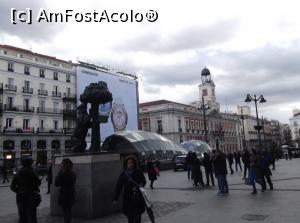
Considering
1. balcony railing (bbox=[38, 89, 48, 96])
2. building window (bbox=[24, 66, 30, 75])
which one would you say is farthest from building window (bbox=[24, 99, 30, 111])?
building window (bbox=[24, 66, 30, 75])

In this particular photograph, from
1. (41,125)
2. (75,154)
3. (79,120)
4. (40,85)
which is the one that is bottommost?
(75,154)

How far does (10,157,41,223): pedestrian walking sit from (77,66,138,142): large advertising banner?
41908 mm

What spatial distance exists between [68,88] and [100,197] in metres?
49.6

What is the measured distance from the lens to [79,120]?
10570mm

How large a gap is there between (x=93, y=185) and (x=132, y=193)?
130 inches

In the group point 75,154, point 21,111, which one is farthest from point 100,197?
point 21,111

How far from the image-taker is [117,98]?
54031 mm

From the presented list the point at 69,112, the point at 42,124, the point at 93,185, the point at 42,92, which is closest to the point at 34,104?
the point at 42,92

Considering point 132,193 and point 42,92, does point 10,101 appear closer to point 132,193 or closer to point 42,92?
point 42,92

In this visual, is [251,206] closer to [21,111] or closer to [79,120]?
[79,120]

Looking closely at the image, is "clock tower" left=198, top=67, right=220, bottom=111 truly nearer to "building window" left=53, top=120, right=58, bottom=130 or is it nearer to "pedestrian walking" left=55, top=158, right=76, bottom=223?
"building window" left=53, top=120, right=58, bottom=130

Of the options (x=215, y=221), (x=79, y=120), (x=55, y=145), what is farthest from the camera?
(x=55, y=145)

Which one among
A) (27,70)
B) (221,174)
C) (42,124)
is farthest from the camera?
(42,124)

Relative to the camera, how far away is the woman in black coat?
5.89m
